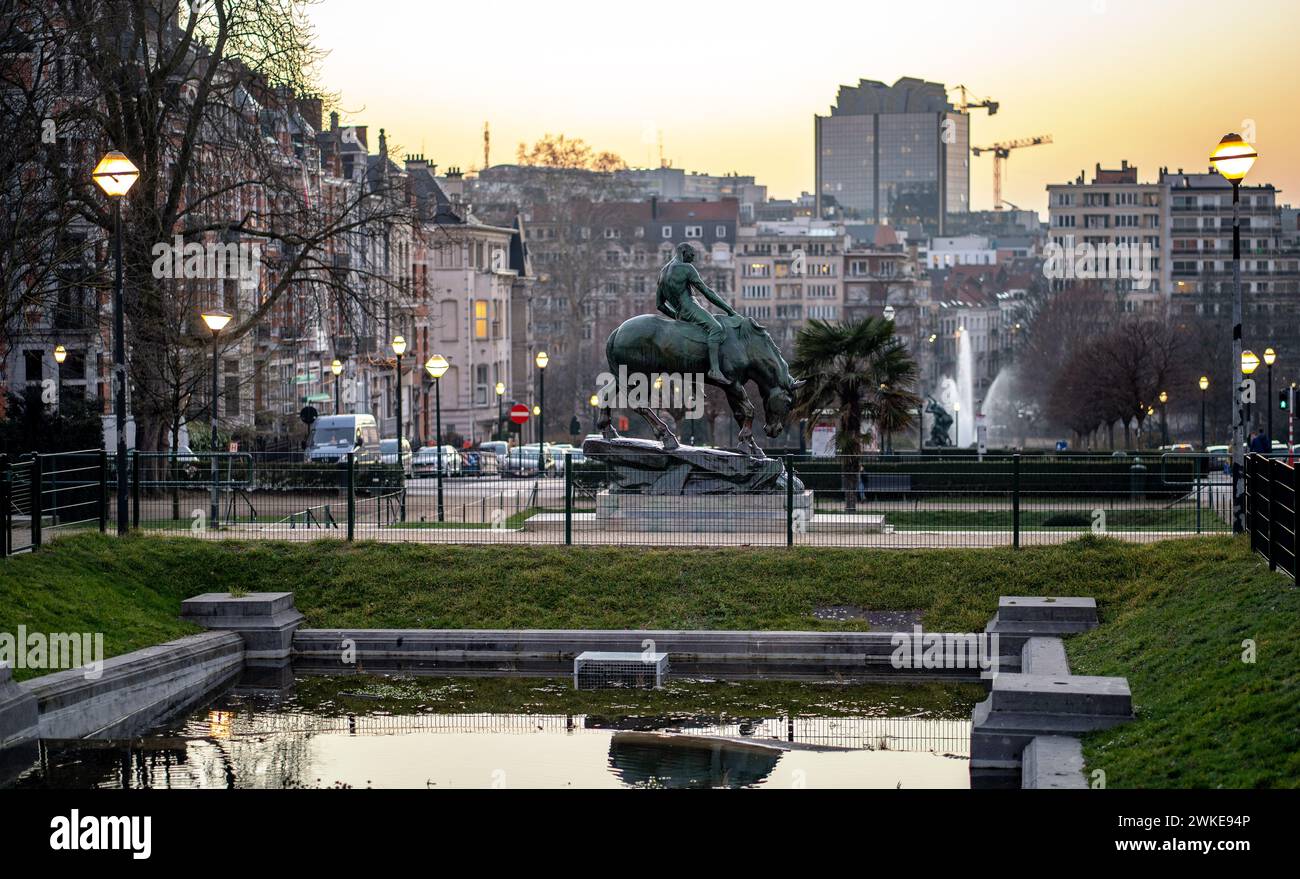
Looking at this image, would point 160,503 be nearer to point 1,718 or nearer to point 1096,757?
point 1,718

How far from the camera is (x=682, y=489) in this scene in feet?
98.0

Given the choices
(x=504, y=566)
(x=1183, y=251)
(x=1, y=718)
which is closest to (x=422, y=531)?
(x=504, y=566)

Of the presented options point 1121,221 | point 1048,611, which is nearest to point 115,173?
point 1048,611

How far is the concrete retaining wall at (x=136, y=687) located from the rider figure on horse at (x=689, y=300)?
1073 centimetres

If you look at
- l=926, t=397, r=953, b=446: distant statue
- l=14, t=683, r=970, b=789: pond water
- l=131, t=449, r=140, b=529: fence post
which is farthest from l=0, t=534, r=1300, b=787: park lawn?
l=926, t=397, r=953, b=446: distant statue

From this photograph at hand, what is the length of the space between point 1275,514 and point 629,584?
8483mm

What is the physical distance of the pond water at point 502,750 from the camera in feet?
50.5

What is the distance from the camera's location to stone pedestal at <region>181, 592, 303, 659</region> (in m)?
22.3

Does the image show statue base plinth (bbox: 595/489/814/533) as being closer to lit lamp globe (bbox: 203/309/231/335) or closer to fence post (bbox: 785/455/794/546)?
fence post (bbox: 785/455/794/546)

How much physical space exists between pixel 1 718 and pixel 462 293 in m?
90.0

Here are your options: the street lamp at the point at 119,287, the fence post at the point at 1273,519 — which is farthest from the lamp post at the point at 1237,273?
the street lamp at the point at 119,287

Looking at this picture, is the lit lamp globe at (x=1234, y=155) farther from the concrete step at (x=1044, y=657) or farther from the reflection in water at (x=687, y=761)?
the reflection in water at (x=687, y=761)

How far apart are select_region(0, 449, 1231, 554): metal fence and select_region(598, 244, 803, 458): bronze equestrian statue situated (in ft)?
3.61

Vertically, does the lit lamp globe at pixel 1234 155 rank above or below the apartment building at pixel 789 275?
below
